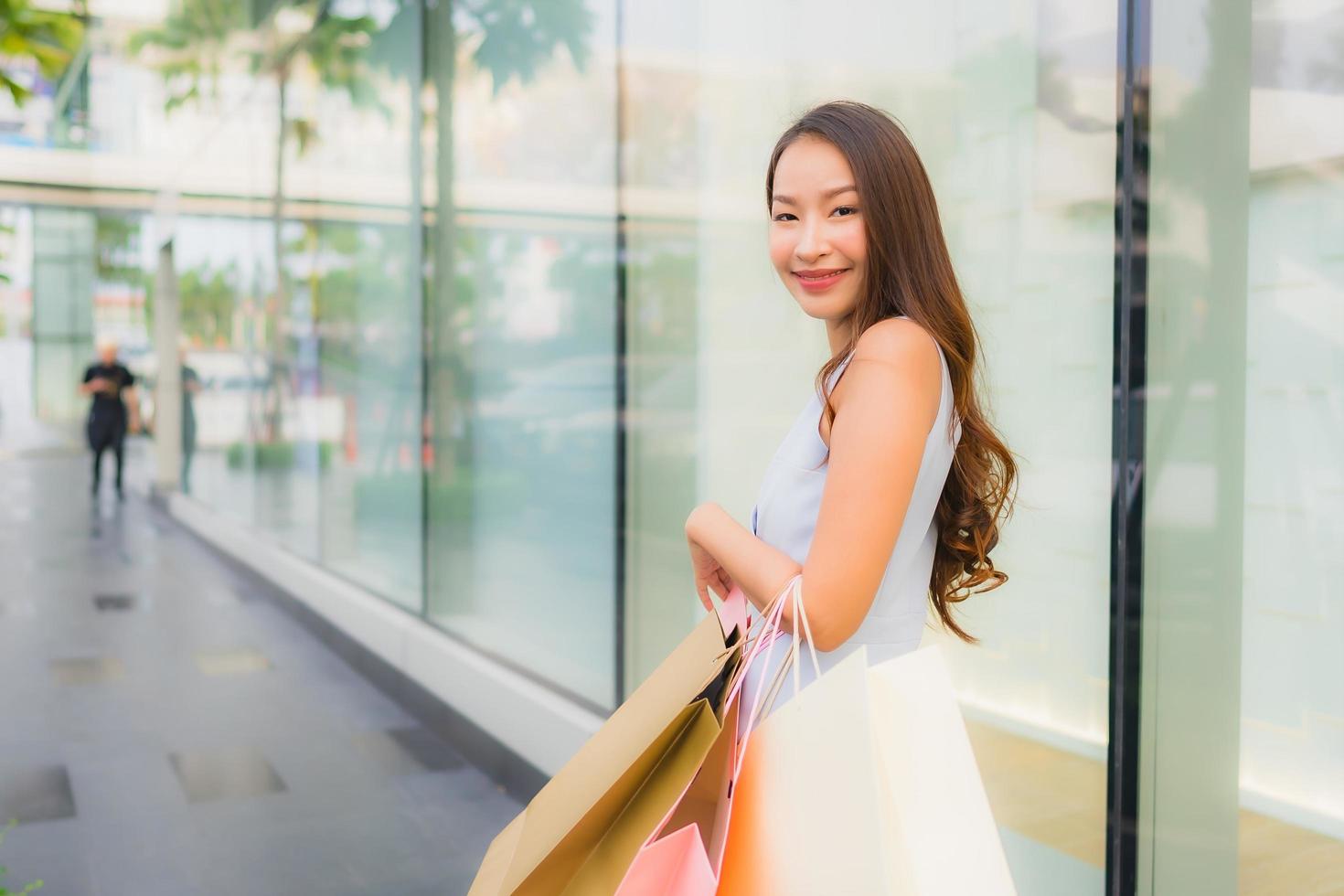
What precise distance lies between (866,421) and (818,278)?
22 cm

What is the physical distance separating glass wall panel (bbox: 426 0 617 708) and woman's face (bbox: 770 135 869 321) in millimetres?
2587

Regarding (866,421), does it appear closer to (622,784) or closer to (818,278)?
(818,278)

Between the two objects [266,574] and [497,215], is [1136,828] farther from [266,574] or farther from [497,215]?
[266,574]

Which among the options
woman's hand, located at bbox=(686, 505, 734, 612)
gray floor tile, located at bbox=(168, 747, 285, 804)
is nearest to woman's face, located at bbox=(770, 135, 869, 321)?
woman's hand, located at bbox=(686, 505, 734, 612)

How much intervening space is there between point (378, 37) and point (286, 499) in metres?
3.19

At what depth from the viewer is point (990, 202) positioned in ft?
7.82

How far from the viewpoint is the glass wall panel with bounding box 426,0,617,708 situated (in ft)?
12.9

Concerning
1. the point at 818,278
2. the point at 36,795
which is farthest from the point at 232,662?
the point at 818,278

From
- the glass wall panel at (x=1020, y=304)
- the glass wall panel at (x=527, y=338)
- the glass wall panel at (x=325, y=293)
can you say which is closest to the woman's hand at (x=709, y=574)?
the glass wall panel at (x=1020, y=304)

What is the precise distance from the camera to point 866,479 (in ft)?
3.63

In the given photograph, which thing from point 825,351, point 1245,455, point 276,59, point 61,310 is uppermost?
point 276,59

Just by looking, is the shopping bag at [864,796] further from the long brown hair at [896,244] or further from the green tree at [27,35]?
the green tree at [27,35]

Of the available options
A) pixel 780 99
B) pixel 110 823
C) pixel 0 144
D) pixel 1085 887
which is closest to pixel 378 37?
pixel 780 99

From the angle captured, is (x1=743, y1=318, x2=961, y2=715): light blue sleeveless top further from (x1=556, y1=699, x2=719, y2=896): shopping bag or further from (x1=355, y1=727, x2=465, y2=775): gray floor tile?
(x1=355, y1=727, x2=465, y2=775): gray floor tile
